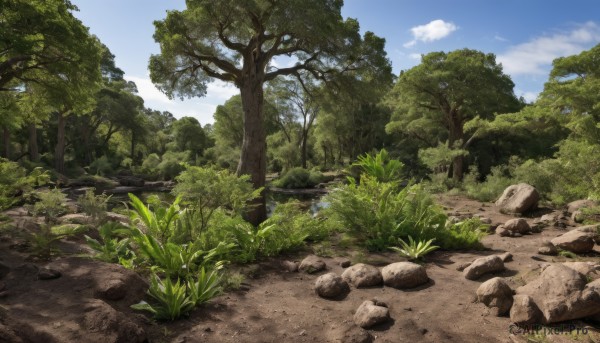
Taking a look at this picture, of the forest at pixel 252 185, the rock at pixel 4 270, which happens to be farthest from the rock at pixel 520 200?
the rock at pixel 4 270

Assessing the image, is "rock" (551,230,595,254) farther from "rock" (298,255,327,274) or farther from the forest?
"rock" (298,255,327,274)

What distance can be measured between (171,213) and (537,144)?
78.5 ft

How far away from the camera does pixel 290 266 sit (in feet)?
21.2

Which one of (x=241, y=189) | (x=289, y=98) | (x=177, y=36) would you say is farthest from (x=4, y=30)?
(x=289, y=98)

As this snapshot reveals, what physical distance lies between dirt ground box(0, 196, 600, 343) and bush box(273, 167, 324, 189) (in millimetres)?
24558

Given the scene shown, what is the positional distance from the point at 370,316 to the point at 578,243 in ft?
16.0

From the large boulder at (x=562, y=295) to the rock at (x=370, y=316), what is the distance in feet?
4.99

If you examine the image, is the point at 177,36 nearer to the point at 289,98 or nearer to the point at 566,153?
the point at 566,153

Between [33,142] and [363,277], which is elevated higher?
[33,142]

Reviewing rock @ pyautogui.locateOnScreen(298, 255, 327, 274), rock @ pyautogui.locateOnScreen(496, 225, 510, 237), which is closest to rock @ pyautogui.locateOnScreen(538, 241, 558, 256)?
rock @ pyautogui.locateOnScreen(496, 225, 510, 237)

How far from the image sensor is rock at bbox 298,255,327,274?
631 cm

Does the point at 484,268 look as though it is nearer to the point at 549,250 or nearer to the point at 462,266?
the point at 462,266

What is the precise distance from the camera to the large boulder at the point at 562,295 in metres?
3.65

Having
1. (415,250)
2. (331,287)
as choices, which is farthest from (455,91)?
(331,287)
